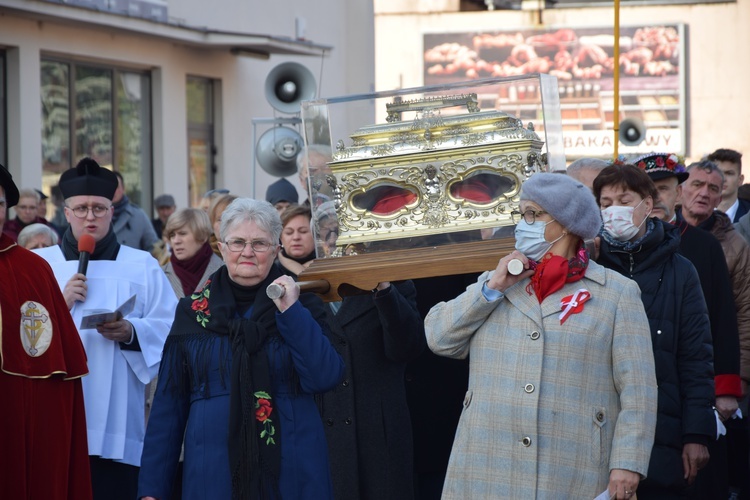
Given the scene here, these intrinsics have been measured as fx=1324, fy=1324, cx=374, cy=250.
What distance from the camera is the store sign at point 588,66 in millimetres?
31547

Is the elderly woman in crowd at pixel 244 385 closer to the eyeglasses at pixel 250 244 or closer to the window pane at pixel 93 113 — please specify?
the eyeglasses at pixel 250 244

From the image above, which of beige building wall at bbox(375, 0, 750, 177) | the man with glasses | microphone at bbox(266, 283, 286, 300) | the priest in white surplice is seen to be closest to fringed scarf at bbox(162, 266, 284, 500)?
microphone at bbox(266, 283, 286, 300)

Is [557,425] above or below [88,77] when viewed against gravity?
below

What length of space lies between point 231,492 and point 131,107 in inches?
539

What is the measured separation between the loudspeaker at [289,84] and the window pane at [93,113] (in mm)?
3616

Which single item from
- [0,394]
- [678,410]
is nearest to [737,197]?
[678,410]

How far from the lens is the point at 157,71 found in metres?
18.2

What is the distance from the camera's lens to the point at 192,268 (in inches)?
316

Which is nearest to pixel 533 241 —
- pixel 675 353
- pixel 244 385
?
pixel 244 385

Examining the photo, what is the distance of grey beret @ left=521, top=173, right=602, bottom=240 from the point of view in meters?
4.78

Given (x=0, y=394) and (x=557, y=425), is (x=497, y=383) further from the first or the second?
(x=0, y=394)

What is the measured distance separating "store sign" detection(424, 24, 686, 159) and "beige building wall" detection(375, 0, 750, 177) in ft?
0.77

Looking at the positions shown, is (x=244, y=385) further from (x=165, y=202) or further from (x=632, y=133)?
(x=632, y=133)

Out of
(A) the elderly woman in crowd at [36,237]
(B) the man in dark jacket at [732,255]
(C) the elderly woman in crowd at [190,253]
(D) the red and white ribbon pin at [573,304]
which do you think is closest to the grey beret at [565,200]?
(D) the red and white ribbon pin at [573,304]
